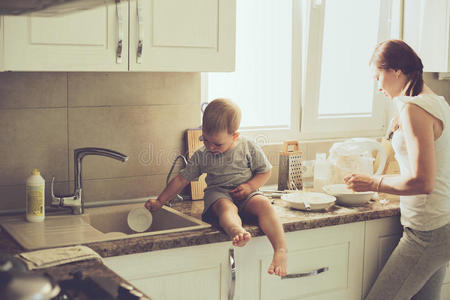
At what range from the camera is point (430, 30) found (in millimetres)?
3152

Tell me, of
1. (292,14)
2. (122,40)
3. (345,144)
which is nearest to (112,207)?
(122,40)

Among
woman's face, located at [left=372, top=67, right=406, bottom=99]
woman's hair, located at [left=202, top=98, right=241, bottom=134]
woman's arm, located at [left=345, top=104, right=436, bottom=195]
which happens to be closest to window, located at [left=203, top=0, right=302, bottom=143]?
woman's hair, located at [left=202, top=98, right=241, bottom=134]

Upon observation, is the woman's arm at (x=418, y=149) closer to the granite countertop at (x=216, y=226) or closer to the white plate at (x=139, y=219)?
the granite countertop at (x=216, y=226)

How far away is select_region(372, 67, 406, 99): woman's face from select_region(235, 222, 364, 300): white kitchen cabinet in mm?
563

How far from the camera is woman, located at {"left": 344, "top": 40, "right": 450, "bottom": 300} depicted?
2191 mm

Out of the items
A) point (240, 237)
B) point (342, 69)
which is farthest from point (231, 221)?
point (342, 69)

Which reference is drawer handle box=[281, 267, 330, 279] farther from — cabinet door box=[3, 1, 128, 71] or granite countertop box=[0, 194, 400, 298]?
cabinet door box=[3, 1, 128, 71]

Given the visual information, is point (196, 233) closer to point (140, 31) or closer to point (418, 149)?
point (140, 31)

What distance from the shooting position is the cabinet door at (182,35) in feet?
7.13

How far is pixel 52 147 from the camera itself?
95.3 inches

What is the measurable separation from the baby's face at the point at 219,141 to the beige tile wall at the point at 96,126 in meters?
0.44

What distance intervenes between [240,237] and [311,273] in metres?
0.51

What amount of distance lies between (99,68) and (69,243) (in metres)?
0.62

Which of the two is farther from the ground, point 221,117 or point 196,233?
point 221,117
